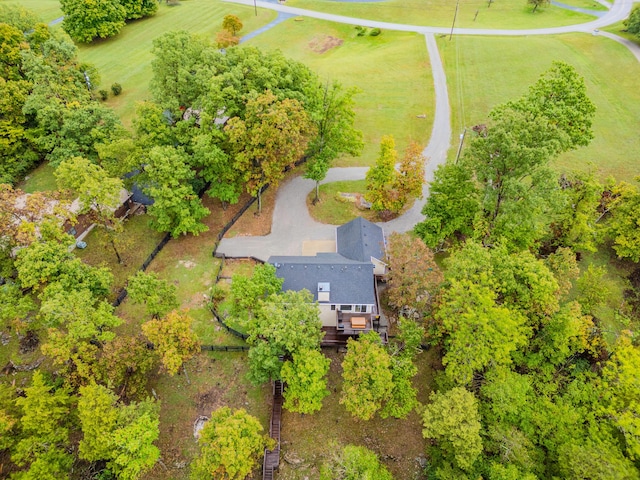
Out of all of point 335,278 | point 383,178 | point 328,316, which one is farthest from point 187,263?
point 383,178

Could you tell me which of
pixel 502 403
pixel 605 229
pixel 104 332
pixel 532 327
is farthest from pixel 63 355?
pixel 605 229

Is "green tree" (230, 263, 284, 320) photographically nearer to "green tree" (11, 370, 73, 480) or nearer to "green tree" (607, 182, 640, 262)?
"green tree" (11, 370, 73, 480)

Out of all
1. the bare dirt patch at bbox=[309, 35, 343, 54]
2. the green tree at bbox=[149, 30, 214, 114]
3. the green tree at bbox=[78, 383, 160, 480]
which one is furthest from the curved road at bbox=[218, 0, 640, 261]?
the bare dirt patch at bbox=[309, 35, 343, 54]

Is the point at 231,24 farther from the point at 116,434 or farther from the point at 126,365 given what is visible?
the point at 116,434

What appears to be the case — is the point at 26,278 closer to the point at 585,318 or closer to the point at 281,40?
the point at 585,318

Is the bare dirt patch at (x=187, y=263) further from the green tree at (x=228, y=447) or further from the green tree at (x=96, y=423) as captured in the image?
the green tree at (x=228, y=447)
